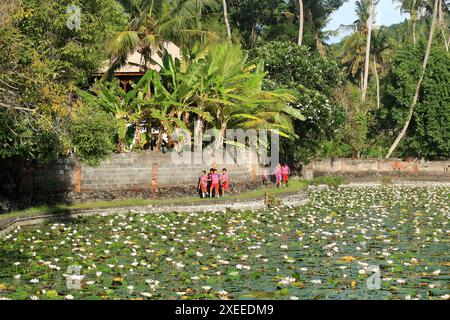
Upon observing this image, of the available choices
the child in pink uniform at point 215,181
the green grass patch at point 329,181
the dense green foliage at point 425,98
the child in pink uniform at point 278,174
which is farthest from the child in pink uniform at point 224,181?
the dense green foliage at point 425,98

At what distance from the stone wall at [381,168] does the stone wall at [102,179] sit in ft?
55.9

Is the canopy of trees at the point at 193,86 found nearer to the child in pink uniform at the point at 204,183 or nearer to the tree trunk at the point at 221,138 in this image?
the tree trunk at the point at 221,138

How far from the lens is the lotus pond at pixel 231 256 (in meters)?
13.3

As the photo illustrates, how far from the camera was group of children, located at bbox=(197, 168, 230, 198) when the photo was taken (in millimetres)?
30250

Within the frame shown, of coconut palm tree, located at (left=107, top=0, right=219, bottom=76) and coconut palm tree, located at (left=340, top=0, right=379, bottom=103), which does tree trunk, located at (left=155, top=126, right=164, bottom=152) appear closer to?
coconut palm tree, located at (left=107, top=0, right=219, bottom=76)

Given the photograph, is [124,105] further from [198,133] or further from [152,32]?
[152,32]

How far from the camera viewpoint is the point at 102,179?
28359 millimetres

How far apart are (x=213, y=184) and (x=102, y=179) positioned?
468 centimetres

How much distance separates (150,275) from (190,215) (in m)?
11.7

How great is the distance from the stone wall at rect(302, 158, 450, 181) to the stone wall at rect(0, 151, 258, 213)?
→ 17030 millimetres

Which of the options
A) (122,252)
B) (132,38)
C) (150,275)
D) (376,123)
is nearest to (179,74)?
(132,38)

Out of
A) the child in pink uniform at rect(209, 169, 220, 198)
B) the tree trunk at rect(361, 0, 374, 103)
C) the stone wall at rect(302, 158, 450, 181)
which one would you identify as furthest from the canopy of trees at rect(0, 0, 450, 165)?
the child in pink uniform at rect(209, 169, 220, 198)

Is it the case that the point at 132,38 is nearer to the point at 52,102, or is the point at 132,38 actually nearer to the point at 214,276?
the point at 52,102

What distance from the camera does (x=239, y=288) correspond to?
13.5 metres
